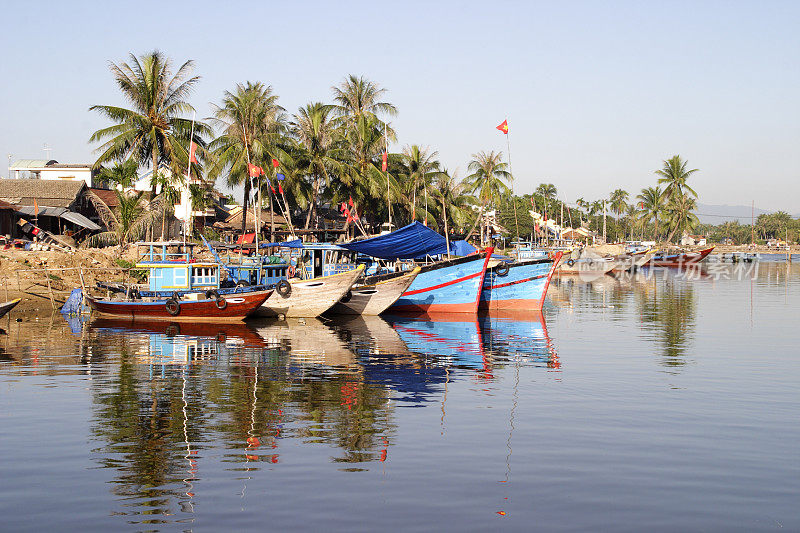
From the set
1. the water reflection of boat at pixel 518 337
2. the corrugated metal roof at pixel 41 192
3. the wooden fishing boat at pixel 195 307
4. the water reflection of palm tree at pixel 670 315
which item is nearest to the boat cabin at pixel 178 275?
the wooden fishing boat at pixel 195 307

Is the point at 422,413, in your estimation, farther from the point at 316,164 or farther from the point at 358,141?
the point at 358,141

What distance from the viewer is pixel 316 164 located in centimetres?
5300

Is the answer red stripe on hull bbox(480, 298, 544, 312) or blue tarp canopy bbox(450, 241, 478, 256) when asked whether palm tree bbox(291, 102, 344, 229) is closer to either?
blue tarp canopy bbox(450, 241, 478, 256)

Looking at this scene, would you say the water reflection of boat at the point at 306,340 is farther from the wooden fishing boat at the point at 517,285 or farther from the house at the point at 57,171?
the house at the point at 57,171

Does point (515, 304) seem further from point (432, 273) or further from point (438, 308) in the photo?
point (432, 273)

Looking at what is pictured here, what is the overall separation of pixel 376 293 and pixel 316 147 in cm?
2418

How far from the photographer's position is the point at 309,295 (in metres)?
31.0

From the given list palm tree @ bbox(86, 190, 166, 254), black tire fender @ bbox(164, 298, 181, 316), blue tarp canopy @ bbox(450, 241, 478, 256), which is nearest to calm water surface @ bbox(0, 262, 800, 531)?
black tire fender @ bbox(164, 298, 181, 316)

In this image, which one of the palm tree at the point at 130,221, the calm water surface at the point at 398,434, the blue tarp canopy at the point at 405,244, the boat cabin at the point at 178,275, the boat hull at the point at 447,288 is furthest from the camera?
the palm tree at the point at 130,221

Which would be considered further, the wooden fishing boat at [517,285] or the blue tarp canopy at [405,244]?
the wooden fishing boat at [517,285]

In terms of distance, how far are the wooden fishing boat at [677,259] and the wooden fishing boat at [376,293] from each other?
6266 cm

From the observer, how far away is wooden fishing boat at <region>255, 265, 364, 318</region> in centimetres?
3053

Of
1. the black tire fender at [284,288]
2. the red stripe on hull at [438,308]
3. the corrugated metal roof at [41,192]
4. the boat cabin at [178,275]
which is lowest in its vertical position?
the red stripe on hull at [438,308]

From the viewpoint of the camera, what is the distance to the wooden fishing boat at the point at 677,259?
296 ft
